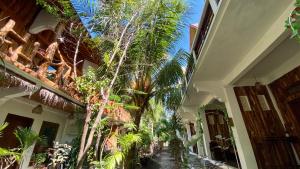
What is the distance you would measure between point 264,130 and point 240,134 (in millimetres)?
817

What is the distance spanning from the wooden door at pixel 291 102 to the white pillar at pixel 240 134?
1.28 metres

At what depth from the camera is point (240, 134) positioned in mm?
4977

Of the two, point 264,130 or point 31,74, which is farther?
point 264,130

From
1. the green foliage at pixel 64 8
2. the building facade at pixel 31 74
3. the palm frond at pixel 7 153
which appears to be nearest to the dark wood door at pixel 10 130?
the building facade at pixel 31 74

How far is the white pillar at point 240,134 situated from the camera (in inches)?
184

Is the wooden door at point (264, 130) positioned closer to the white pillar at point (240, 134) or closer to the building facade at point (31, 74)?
the white pillar at point (240, 134)

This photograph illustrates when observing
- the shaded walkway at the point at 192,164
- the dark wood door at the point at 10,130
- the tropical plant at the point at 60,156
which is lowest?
the shaded walkway at the point at 192,164

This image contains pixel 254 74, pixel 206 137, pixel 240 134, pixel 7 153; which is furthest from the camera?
pixel 206 137

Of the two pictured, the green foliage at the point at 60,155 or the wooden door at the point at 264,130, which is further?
the green foliage at the point at 60,155

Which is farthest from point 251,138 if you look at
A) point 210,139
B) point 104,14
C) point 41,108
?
point 41,108

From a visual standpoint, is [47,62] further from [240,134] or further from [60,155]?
[240,134]

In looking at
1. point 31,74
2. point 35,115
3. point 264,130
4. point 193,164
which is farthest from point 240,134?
point 35,115

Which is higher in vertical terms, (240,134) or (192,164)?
(240,134)

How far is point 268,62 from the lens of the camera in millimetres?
4957
